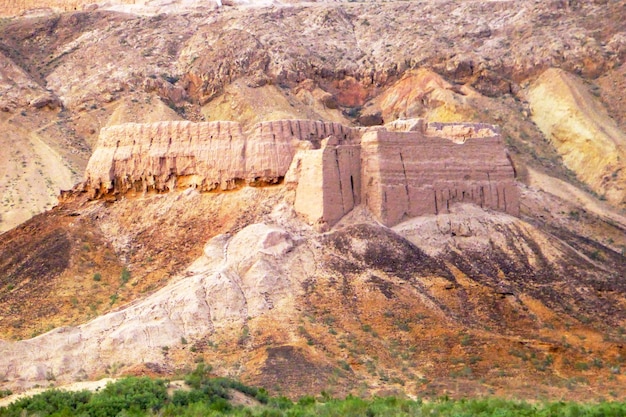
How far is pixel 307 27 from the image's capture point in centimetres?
6612

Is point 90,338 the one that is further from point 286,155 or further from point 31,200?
point 31,200

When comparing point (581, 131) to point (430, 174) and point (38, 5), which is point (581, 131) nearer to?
point (430, 174)

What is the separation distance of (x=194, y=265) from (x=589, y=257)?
42.4 ft

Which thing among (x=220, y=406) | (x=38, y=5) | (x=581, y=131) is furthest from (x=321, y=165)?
(x=38, y=5)

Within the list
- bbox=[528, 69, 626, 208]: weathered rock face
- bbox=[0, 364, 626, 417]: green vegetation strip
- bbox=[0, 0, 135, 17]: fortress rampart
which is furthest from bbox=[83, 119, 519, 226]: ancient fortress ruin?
bbox=[0, 0, 135, 17]: fortress rampart

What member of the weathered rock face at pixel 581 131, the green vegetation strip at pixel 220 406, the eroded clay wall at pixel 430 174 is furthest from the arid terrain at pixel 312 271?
the green vegetation strip at pixel 220 406

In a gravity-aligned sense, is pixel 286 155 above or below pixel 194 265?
above

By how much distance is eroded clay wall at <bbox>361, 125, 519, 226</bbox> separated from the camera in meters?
36.1

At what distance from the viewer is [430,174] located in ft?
121

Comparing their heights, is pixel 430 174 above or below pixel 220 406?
above

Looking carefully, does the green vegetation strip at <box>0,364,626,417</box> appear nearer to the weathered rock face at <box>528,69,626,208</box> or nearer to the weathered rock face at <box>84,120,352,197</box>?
the weathered rock face at <box>84,120,352,197</box>

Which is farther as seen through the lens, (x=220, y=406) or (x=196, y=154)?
(x=196, y=154)

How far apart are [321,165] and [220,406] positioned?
36.6ft

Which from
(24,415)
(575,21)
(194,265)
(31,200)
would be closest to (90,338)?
(194,265)
